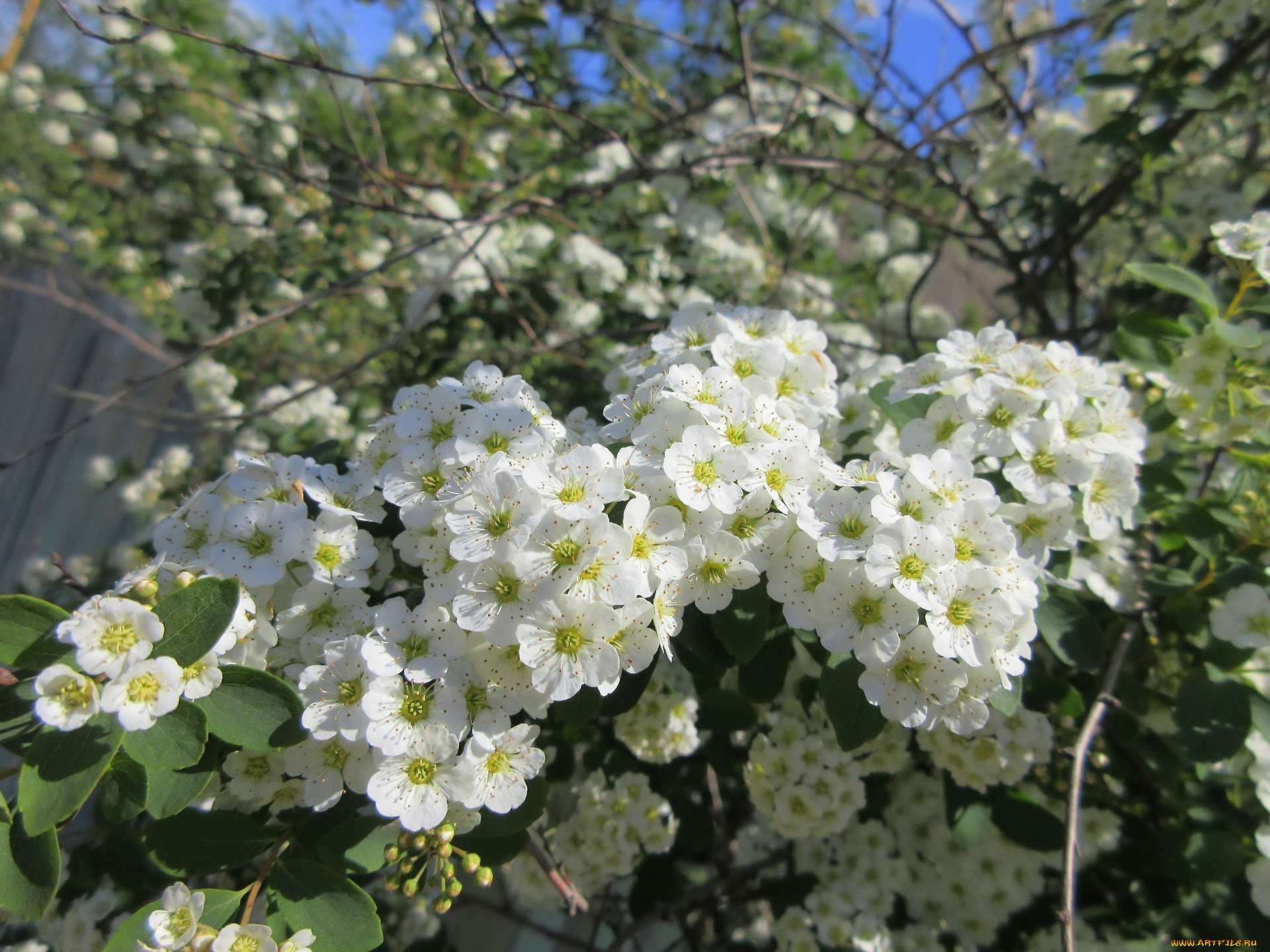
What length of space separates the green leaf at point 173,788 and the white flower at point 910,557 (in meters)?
0.98

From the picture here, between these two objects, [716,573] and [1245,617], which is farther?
[1245,617]

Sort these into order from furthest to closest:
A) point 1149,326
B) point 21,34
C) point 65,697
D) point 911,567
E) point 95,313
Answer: point 21,34
point 95,313
point 1149,326
point 911,567
point 65,697

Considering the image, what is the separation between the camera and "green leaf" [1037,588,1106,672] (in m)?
1.39

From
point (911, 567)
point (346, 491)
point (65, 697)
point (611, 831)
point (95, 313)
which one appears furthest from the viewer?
point (95, 313)

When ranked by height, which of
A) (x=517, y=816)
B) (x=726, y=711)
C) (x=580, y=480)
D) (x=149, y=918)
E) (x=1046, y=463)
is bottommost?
(x=149, y=918)

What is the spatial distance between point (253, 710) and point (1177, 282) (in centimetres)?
181

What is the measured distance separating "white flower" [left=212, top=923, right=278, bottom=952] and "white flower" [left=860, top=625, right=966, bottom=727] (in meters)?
0.89

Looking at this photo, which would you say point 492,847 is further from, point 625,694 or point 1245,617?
point 1245,617

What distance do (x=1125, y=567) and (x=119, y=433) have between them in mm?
4933

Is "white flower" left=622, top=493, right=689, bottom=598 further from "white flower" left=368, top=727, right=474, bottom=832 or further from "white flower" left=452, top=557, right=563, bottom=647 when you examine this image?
"white flower" left=368, top=727, right=474, bottom=832

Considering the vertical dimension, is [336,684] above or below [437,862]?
above

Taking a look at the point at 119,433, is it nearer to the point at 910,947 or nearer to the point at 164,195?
the point at 164,195

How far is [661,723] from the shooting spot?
1693 mm

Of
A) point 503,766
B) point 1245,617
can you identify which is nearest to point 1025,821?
point 1245,617
